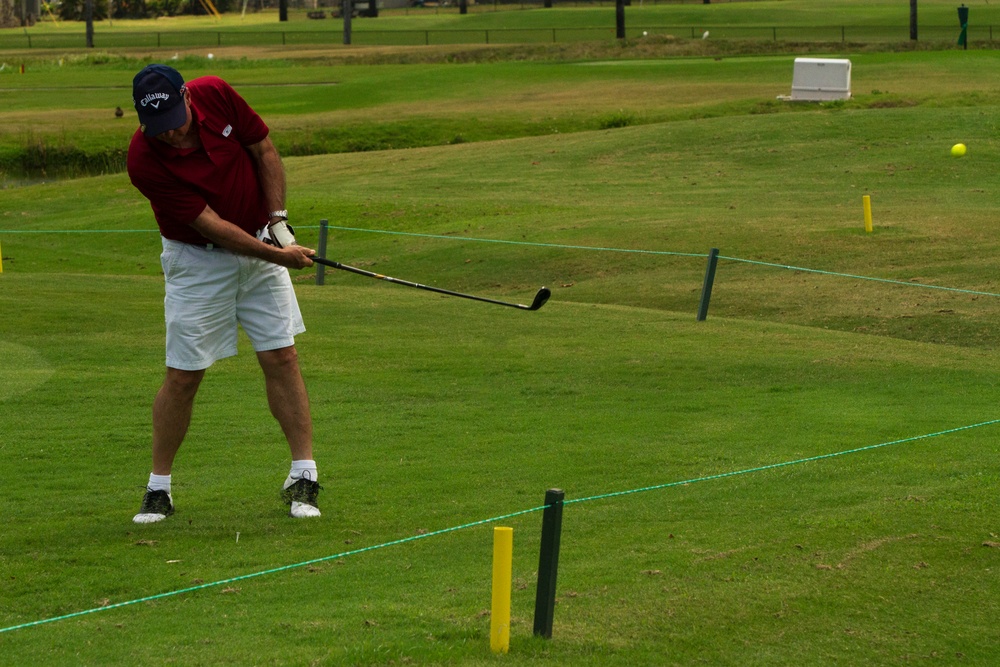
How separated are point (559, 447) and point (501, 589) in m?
3.96

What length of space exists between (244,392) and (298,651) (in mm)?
5765

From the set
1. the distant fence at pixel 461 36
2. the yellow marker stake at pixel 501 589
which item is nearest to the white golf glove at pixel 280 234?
the yellow marker stake at pixel 501 589

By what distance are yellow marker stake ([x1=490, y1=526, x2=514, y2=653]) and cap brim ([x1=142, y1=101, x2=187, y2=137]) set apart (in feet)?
9.49

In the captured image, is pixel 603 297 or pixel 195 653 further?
pixel 603 297

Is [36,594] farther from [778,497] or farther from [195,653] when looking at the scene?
[778,497]

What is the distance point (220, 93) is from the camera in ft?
22.8

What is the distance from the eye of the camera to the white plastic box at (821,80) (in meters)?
38.1

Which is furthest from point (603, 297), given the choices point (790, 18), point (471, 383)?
point (790, 18)

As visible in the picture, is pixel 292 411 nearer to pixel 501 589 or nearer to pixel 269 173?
pixel 269 173

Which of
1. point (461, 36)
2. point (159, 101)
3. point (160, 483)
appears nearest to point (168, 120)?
point (159, 101)

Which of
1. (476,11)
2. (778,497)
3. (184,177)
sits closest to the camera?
(184,177)

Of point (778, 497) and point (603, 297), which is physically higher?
point (778, 497)

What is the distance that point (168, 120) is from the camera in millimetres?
6641

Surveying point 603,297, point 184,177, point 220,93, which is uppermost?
point 220,93
